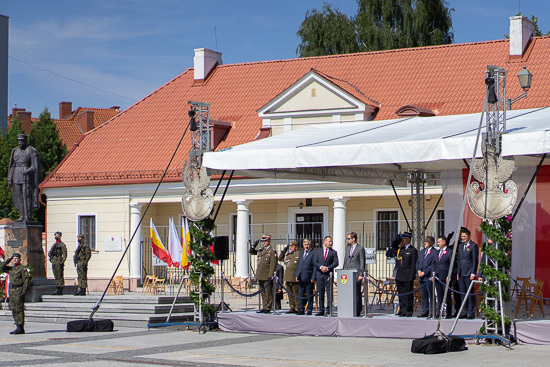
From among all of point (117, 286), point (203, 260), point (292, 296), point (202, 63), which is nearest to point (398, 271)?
point (292, 296)

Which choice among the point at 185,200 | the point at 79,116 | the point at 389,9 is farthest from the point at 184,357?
the point at 79,116

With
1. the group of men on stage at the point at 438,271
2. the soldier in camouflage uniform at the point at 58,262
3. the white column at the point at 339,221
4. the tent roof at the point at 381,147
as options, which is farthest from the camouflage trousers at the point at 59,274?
the group of men on stage at the point at 438,271

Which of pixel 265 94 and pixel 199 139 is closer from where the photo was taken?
pixel 199 139

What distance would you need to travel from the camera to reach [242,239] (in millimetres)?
32844

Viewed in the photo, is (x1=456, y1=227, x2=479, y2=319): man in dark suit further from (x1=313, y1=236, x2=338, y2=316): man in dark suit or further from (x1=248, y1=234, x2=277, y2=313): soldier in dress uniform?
(x1=248, y1=234, x2=277, y2=313): soldier in dress uniform

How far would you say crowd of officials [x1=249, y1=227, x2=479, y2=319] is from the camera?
17625 millimetres

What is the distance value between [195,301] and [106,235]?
16626mm

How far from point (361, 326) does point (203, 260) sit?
3.79 metres

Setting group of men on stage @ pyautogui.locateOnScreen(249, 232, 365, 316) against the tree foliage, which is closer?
group of men on stage @ pyautogui.locateOnScreen(249, 232, 365, 316)

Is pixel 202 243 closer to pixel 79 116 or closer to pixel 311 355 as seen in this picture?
pixel 311 355

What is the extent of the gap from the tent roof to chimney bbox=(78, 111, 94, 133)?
54288mm

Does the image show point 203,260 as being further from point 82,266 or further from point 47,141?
point 47,141

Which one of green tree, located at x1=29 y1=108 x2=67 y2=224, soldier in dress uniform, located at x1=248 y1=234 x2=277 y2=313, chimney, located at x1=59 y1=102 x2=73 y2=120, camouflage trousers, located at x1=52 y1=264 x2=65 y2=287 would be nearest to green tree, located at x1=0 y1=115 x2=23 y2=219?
green tree, located at x1=29 y1=108 x2=67 y2=224

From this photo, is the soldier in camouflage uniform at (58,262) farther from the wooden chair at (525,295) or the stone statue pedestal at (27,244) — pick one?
the wooden chair at (525,295)
